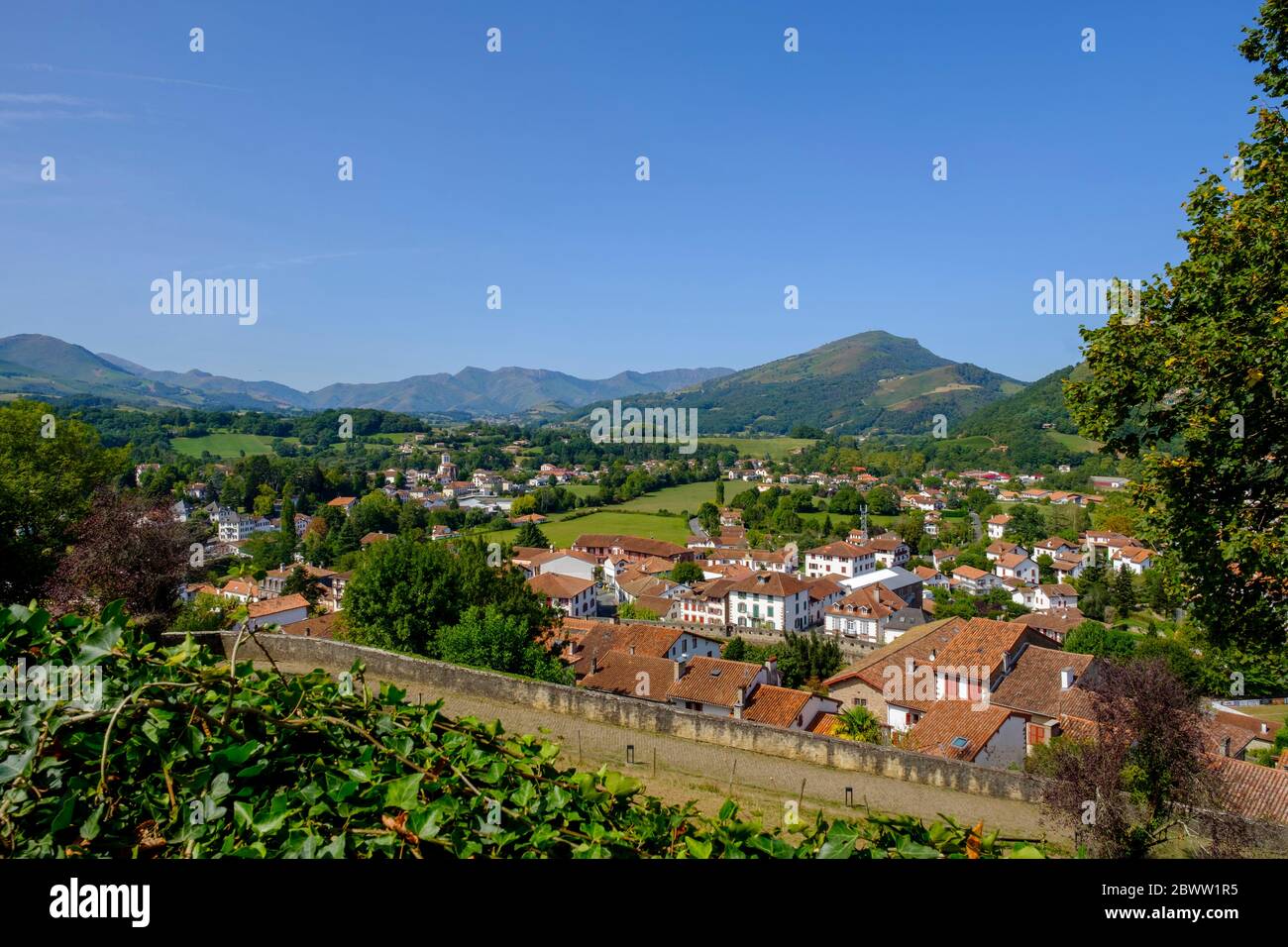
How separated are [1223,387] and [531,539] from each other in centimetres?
8683

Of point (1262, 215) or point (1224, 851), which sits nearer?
point (1262, 215)

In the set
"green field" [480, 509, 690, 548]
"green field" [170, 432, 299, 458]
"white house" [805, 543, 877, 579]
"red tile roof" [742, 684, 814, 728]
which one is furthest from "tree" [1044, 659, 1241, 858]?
"green field" [170, 432, 299, 458]

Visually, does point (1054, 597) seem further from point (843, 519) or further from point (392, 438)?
point (392, 438)

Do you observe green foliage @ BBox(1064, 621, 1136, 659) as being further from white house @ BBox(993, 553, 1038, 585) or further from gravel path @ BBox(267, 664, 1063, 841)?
white house @ BBox(993, 553, 1038, 585)

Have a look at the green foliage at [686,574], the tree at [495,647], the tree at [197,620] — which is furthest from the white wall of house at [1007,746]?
the green foliage at [686,574]

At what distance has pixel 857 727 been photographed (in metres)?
20.4

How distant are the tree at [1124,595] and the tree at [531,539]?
58702mm

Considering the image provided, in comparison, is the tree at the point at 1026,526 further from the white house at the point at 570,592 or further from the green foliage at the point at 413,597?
the green foliage at the point at 413,597

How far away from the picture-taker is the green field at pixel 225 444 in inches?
5709

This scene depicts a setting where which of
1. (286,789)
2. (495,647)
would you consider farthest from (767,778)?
(495,647)

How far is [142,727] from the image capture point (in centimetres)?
236
